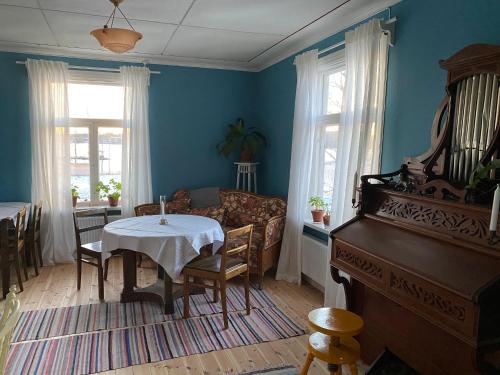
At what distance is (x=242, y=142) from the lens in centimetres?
519

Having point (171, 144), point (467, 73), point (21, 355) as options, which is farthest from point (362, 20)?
point (21, 355)

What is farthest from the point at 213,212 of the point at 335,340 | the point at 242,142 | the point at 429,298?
the point at 429,298

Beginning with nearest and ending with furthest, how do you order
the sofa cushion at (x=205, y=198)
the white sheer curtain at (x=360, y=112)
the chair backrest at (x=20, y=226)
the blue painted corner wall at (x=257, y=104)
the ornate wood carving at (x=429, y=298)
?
the ornate wood carving at (x=429, y=298) < the blue painted corner wall at (x=257, y=104) < the white sheer curtain at (x=360, y=112) < the chair backrest at (x=20, y=226) < the sofa cushion at (x=205, y=198)

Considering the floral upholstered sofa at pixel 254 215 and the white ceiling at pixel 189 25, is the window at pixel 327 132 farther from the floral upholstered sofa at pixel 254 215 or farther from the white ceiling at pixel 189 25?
the floral upholstered sofa at pixel 254 215

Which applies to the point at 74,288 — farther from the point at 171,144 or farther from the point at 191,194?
the point at 171,144

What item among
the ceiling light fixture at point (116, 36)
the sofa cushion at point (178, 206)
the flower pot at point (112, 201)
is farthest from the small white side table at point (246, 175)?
the ceiling light fixture at point (116, 36)

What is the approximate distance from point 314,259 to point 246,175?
198 centimetres

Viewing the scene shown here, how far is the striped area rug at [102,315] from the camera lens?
3.06 meters

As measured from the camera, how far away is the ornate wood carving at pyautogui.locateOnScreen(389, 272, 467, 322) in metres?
1.59

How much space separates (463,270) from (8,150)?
4.82 meters

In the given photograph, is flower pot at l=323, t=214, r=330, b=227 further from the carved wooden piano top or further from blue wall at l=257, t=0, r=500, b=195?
the carved wooden piano top

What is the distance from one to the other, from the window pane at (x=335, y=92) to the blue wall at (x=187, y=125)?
67.6 inches

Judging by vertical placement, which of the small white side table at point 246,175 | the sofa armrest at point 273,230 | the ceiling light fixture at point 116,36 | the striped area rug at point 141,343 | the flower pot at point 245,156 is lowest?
the striped area rug at point 141,343

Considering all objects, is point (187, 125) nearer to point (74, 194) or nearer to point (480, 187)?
point (74, 194)
